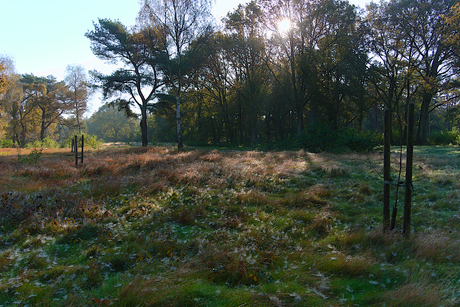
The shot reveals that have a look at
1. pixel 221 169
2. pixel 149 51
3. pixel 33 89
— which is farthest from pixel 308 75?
pixel 33 89

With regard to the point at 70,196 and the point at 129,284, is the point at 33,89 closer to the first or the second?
the point at 70,196

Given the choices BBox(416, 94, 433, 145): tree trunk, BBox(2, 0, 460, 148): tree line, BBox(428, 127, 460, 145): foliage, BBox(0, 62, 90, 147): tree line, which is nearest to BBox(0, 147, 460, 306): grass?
BBox(2, 0, 460, 148): tree line

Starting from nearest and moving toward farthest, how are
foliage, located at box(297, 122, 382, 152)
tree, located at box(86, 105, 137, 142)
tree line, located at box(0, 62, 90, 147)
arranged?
foliage, located at box(297, 122, 382, 152) → tree line, located at box(0, 62, 90, 147) → tree, located at box(86, 105, 137, 142)

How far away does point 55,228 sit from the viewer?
5816 millimetres

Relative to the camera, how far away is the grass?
3449mm

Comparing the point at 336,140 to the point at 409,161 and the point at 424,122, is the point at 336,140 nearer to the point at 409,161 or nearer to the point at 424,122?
the point at 409,161

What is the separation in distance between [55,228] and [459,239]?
27.3 ft

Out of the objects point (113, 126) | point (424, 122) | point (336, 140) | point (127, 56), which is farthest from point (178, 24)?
point (113, 126)

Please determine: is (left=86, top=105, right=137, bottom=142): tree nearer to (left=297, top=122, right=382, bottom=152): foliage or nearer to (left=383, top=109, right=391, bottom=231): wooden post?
(left=297, top=122, right=382, bottom=152): foliage

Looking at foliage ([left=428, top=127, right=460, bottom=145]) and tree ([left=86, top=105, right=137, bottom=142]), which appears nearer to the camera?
foliage ([left=428, top=127, right=460, bottom=145])

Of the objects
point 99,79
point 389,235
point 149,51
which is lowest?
point 389,235

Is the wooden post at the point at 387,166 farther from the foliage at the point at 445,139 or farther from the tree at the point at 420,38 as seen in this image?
the foliage at the point at 445,139

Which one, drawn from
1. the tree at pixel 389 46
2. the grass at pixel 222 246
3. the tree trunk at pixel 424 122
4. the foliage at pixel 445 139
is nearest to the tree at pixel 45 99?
the grass at pixel 222 246

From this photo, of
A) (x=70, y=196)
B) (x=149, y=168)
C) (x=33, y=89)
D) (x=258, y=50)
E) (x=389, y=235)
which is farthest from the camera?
(x=33, y=89)
